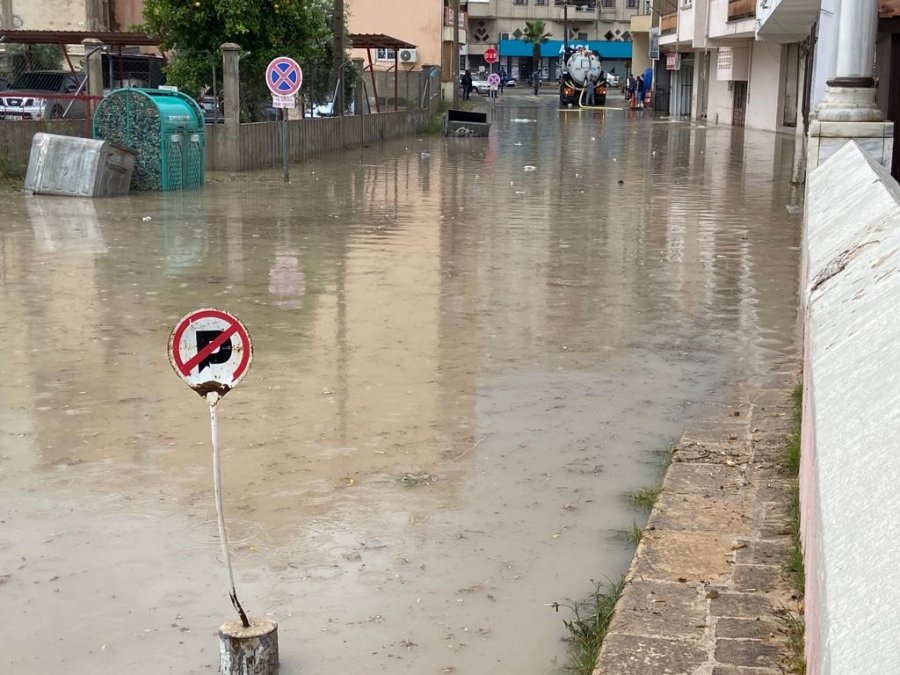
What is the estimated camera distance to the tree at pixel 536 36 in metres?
96.7

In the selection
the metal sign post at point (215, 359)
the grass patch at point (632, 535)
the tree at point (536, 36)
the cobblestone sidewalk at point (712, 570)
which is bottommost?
the grass patch at point (632, 535)

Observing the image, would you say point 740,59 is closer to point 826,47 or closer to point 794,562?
point 826,47

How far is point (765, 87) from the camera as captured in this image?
Answer: 1650 inches

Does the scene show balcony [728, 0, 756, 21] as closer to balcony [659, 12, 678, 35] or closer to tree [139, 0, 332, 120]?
balcony [659, 12, 678, 35]

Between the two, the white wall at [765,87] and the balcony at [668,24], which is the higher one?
the balcony at [668,24]

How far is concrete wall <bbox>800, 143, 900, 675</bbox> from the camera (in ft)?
5.03

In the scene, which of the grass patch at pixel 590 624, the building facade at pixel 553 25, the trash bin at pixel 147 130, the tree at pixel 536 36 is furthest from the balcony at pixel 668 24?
the grass patch at pixel 590 624

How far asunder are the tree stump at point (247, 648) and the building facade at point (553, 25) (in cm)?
9991

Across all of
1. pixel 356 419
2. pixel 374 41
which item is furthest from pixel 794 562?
pixel 374 41

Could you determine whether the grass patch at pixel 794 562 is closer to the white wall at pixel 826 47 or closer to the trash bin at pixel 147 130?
the white wall at pixel 826 47

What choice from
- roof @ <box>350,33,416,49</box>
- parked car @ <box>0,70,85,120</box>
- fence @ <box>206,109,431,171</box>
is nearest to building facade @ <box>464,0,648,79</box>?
fence @ <box>206,109,431,171</box>

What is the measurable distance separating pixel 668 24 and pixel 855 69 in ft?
159

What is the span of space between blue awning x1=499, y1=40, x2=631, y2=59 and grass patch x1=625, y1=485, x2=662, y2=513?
9760 cm

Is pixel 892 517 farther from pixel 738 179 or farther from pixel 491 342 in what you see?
pixel 738 179
